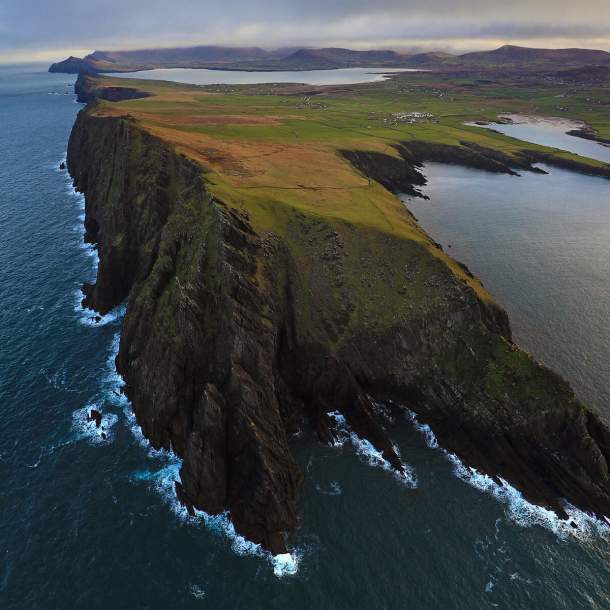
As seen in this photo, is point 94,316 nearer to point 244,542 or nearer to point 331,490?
point 244,542

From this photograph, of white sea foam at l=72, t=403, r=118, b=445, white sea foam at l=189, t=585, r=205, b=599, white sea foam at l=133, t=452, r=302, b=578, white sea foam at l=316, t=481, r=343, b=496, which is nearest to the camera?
white sea foam at l=189, t=585, r=205, b=599

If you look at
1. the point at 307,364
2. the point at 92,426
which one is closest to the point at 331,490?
the point at 307,364

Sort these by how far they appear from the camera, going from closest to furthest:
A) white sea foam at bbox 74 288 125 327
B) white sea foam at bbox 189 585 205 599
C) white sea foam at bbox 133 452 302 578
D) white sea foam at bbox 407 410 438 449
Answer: white sea foam at bbox 189 585 205 599, white sea foam at bbox 133 452 302 578, white sea foam at bbox 407 410 438 449, white sea foam at bbox 74 288 125 327

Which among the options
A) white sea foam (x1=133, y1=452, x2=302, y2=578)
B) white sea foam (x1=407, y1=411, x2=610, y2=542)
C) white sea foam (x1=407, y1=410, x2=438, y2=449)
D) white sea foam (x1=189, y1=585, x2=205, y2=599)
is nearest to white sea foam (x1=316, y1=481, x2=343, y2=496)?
white sea foam (x1=133, y1=452, x2=302, y2=578)

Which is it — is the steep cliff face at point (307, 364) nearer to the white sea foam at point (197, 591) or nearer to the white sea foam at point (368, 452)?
the white sea foam at point (368, 452)

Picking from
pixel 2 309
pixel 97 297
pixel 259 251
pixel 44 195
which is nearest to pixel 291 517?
pixel 259 251

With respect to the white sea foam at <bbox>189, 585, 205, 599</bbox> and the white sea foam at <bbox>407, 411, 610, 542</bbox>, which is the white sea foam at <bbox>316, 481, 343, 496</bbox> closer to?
the white sea foam at <bbox>407, 411, 610, 542</bbox>
